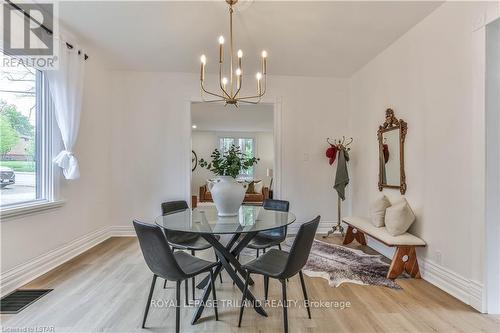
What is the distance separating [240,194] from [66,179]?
7.29ft

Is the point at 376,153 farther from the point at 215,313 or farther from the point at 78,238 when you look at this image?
the point at 78,238

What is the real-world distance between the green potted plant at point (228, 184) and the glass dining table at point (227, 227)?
10cm

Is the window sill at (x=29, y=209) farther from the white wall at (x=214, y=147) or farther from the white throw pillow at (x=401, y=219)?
the white wall at (x=214, y=147)

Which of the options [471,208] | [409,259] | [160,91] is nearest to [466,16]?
[471,208]

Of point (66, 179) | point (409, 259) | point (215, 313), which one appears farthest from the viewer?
point (66, 179)

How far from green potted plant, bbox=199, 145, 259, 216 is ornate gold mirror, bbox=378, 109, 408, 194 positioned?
71.2 inches

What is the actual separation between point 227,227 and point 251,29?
7.16 feet

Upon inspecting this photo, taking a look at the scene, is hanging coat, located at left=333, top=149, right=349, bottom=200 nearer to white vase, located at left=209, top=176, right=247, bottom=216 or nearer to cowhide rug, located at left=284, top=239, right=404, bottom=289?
cowhide rug, located at left=284, top=239, right=404, bottom=289

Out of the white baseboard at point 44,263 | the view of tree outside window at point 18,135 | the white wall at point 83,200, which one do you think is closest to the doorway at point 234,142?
the white wall at point 83,200

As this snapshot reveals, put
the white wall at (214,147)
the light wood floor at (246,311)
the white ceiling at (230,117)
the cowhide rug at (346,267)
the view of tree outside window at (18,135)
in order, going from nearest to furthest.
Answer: the light wood floor at (246,311), the view of tree outside window at (18,135), the cowhide rug at (346,267), the white ceiling at (230,117), the white wall at (214,147)

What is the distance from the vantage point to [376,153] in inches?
143

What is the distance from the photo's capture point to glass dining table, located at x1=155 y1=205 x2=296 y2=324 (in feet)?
6.23

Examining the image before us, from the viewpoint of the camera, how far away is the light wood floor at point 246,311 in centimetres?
186

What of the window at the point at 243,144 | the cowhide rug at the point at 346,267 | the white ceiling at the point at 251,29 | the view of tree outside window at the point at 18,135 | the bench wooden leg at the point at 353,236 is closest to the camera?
the view of tree outside window at the point at 18,135
